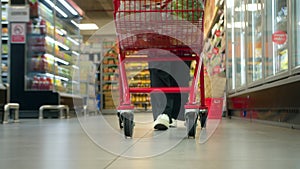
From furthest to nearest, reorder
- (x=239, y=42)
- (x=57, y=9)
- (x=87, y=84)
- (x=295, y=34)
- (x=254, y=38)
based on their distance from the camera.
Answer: (x=87, y=84) < (x=57, y=9) < (x=239, y=42) < (x=254, y=38) < (x=295, y=34)

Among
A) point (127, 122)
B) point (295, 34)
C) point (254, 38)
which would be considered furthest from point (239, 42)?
point (127, 122)

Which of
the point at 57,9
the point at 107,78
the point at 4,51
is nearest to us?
the point at 4,51

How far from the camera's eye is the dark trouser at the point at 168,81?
3603mm

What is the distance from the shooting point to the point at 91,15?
18484mm

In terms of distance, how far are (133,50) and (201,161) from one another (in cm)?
149

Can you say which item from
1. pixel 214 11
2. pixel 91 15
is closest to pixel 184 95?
pixel 214 11

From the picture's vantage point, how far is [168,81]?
12.2 ft

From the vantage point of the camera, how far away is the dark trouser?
11.8ft

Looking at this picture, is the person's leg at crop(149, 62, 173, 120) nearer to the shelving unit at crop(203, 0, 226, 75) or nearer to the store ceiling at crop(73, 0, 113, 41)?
the shelving unit at crop(203, 0, 226, 75)

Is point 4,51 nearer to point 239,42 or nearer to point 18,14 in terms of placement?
point 18,14

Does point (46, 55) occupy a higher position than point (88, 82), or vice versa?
point (46, 55)

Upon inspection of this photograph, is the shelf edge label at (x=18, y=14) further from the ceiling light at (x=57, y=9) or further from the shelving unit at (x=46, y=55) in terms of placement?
the ceiling light at (x=57, y=9)

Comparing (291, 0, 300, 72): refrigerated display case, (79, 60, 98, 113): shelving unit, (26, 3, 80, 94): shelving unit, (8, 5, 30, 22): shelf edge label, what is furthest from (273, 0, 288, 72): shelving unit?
(79, 60, 98, 113): shelving unit

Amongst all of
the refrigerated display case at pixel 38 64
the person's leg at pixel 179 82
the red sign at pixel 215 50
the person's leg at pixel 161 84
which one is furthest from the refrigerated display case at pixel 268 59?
the refrigerated display case at pixel 38 64
